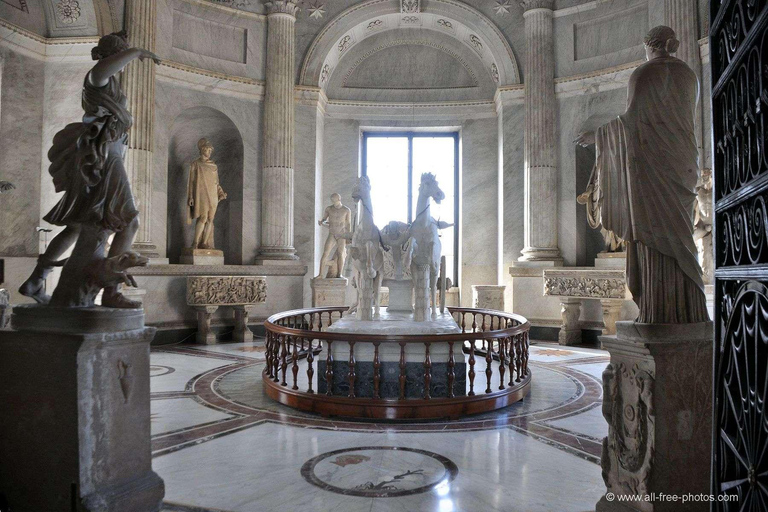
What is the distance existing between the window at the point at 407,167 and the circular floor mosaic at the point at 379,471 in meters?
10.2

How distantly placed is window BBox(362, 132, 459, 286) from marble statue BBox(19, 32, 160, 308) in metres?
11.2

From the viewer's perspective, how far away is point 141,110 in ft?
33.1

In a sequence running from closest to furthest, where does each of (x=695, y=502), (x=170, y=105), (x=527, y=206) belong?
(x=695, y=502) < (x=170, y=105) < (x=527, y=206)

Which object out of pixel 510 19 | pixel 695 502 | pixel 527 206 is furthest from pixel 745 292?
pixel 510 19

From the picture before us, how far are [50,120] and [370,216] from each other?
7012mm

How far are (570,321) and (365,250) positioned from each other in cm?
565

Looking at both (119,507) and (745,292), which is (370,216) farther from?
(745,292)

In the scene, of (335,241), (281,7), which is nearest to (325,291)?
(335,241)

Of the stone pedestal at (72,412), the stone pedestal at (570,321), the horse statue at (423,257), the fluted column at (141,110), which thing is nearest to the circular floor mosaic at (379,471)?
the stone pedestal at (72,412)

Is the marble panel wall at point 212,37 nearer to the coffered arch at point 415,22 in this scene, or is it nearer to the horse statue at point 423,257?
the coffered arch at point 415,22

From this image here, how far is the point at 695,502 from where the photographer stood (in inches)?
104

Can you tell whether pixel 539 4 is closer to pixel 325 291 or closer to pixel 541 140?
pixel 541 140

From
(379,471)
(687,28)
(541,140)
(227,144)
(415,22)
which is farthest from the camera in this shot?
(415,22)

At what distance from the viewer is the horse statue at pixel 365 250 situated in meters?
6.62
